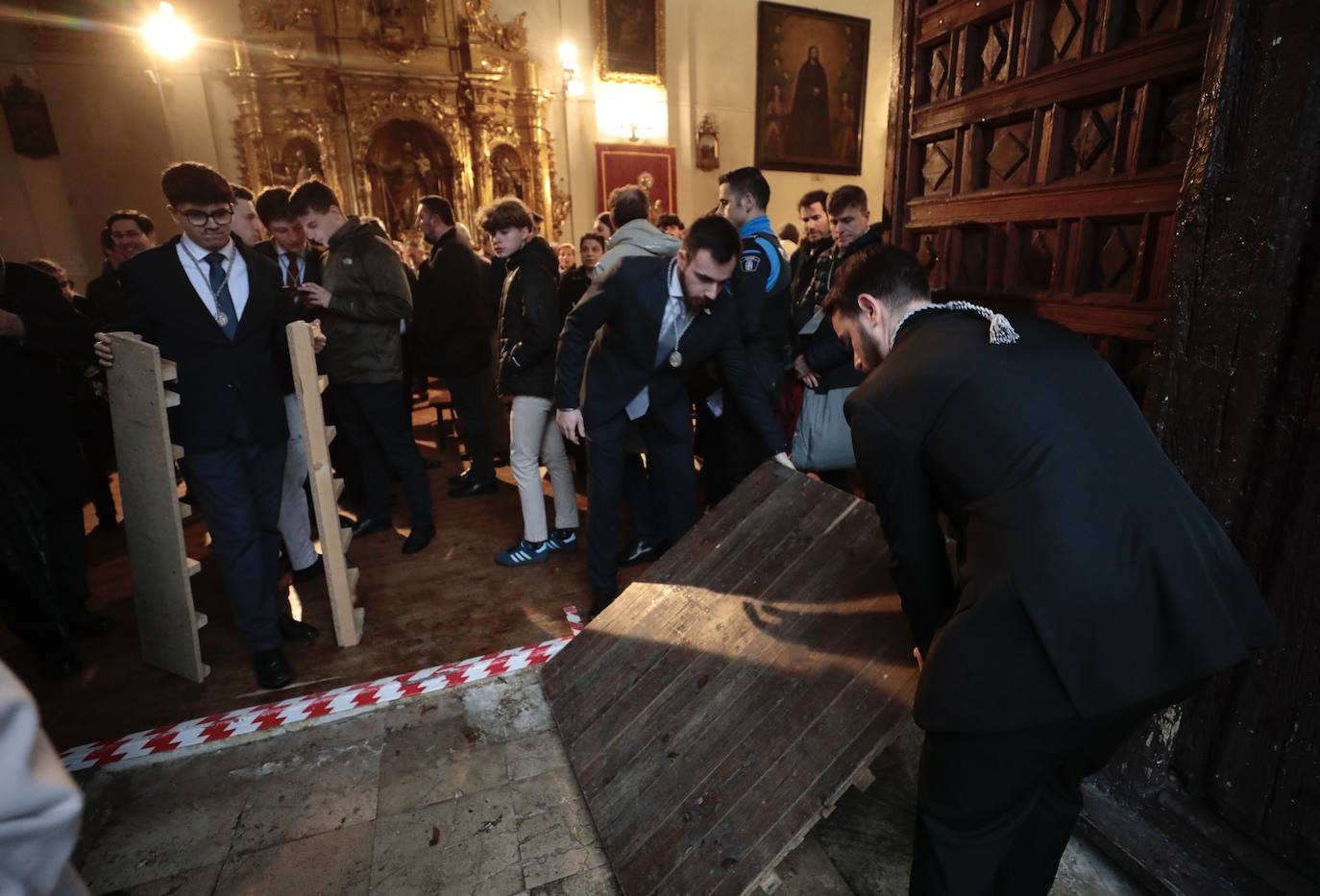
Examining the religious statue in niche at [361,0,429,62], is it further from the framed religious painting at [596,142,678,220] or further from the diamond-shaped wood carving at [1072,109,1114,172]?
the diamond-shaped wood carving at [1072,109,1114,172]

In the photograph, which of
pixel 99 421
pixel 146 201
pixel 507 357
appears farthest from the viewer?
pixel 146 201

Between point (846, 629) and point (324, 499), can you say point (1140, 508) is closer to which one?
point (846, 629)

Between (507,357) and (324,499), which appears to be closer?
(324,499)

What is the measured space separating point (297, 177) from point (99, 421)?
22.5ft

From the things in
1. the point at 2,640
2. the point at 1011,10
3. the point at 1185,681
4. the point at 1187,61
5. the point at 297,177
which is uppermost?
the point at 297,177

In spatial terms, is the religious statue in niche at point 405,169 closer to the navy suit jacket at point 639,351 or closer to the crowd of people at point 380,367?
the crowd of people at point 380,367

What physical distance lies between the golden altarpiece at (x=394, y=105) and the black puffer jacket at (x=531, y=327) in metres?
7.89

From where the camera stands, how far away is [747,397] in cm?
289

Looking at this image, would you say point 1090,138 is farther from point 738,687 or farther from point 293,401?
point 293,401

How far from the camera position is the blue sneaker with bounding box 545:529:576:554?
3785 mm

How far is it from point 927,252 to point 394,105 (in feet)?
32.5

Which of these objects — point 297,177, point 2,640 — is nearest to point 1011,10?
point 2,640

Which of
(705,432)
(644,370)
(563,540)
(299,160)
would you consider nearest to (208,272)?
(644,370)

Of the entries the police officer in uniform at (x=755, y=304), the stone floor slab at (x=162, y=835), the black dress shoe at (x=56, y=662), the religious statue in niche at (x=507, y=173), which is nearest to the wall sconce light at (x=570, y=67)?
the religious statue in niche at (x=507, y=173)
